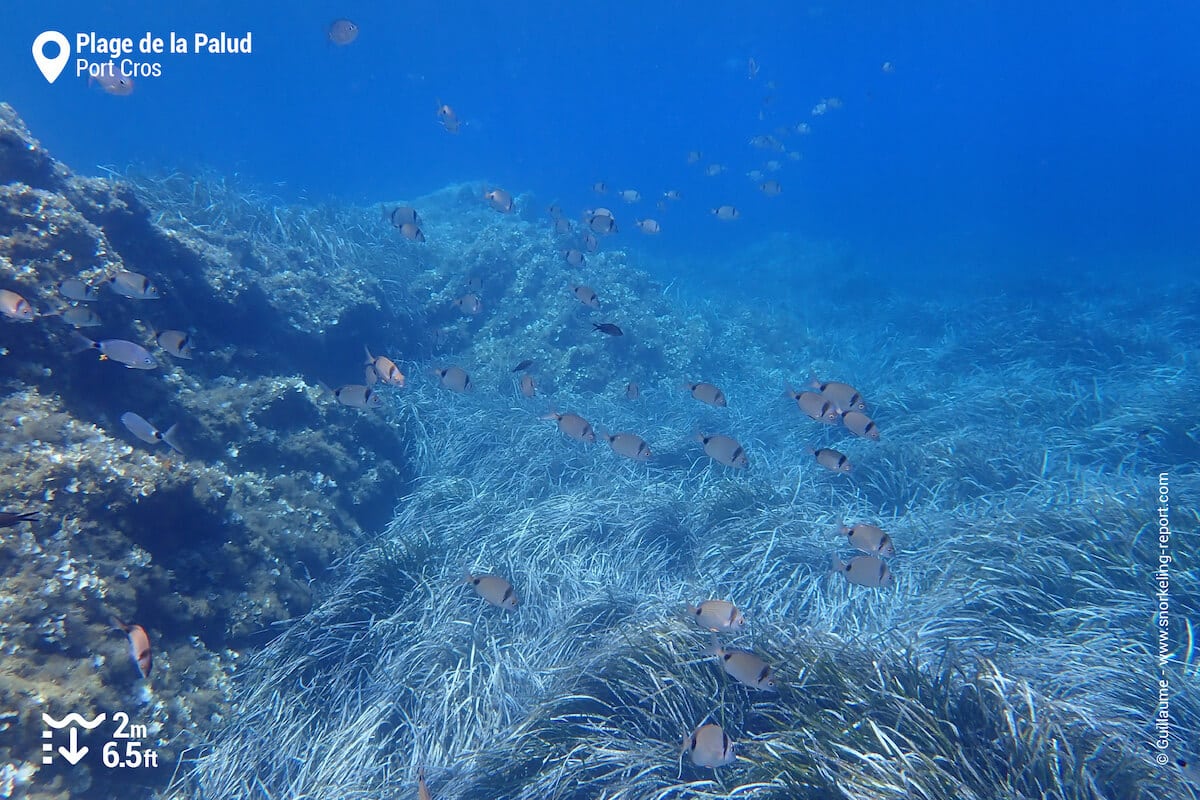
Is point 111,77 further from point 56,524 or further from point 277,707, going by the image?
point 277,707

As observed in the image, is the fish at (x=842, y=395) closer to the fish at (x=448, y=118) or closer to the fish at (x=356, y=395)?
the fish at (x=356, y=395)

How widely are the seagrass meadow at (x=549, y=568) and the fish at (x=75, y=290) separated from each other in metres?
0.21

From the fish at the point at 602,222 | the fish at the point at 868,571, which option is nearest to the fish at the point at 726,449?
the fish at the point at 868,571

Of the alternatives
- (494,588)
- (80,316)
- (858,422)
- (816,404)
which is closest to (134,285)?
(80,316)

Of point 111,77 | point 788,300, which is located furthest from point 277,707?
point 788,300

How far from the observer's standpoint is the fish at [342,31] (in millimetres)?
8000

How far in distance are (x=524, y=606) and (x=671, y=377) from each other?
8198 mm

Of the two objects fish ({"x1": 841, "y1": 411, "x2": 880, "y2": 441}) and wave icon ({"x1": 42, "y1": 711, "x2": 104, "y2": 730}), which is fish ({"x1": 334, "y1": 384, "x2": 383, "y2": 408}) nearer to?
wave icon ({"x1": 42, "y1": 711, "x2": 104, "y2": 730})

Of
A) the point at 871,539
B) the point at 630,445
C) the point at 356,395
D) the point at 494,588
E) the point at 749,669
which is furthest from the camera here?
the point at 356,395

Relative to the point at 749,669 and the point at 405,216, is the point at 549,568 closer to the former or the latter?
the point at 749,669

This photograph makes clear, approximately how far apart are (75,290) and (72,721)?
Result: 3.61 metres

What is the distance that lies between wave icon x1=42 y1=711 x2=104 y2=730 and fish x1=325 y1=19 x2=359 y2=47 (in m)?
8.63

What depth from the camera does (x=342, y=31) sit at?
26.7 feet

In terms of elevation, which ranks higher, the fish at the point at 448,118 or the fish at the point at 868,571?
the fish at the point at 448,118
